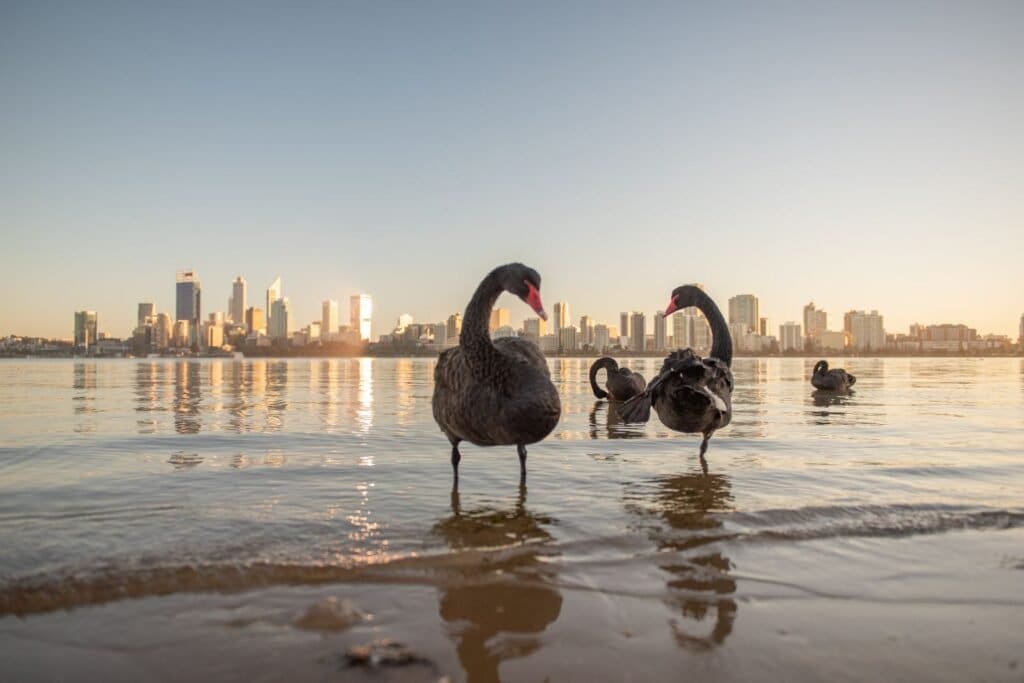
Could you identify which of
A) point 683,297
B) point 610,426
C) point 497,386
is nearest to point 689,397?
point 497,386

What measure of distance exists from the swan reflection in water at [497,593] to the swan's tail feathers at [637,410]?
362 cm

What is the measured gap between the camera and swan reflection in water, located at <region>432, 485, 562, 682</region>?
2914 millimetres

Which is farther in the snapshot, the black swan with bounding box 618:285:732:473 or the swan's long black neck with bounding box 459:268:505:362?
the black swan with bounding box 618:285:732:473

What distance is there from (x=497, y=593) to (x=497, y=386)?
2.74m

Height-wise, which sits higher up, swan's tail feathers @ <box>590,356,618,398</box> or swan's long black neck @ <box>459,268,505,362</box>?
swan's long black neck @ <box>459,268,505,362</box>

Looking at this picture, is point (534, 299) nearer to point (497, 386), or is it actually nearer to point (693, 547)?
point (497, 386)

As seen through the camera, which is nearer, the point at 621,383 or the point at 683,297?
the point at 683,297

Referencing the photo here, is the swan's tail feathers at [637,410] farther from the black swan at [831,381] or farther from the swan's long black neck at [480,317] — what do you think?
the black swan at [831,381]

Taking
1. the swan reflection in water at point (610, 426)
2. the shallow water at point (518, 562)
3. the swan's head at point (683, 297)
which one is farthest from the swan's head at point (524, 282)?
the swan's head at point (683, 297)

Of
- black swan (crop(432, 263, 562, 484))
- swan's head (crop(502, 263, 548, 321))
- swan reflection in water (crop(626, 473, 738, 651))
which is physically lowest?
swan reflection in water (crop(626, 473, 738, 651))

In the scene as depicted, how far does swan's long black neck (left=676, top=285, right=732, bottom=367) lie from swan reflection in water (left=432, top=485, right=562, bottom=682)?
5.44 m

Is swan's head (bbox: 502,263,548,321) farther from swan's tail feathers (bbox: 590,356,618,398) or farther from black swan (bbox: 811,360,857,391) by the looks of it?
black swan (bbox: 811,360,857,391)

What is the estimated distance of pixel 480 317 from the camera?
641cm

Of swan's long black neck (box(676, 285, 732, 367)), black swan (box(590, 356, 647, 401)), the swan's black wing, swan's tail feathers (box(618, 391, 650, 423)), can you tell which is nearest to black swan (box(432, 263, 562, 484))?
the swan's black wing
